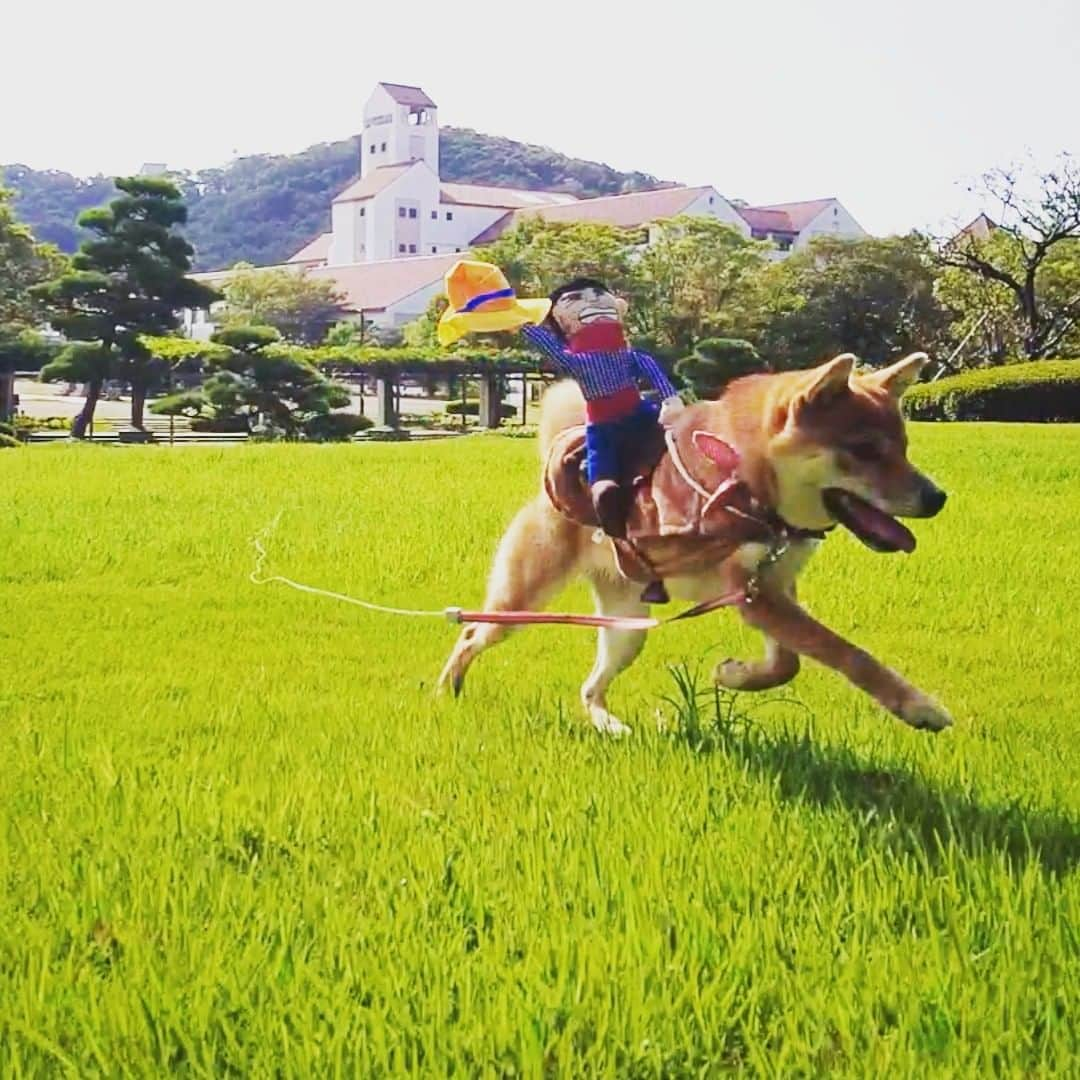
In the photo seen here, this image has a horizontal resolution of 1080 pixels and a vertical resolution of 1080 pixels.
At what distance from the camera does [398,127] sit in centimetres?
9762

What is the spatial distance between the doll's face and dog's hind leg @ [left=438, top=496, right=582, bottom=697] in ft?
2.40

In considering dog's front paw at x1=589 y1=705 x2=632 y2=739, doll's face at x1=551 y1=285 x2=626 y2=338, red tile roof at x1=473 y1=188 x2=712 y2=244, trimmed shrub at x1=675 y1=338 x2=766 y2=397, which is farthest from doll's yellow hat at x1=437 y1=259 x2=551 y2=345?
red tile roof at x1=473 y1=188 x2=712 y2=244

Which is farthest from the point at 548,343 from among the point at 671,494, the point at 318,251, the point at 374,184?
the point at 318,251

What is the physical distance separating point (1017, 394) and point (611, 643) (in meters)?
19.5

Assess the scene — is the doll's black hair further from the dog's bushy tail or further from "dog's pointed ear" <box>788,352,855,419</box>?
"dog's pointed ear" <box>788,352,855,419</box>

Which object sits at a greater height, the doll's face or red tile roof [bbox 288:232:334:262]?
red tile roof [bbox 288:232:334:262]

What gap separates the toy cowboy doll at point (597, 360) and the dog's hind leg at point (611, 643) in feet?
1.50

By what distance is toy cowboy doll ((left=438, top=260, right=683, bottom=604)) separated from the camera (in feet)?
12.9

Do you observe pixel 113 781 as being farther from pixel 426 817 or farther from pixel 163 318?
pixel 163 318

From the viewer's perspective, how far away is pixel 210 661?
18.7 feet

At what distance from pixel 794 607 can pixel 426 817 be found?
1.17 metres

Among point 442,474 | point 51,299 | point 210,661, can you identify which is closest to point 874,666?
point 210,661

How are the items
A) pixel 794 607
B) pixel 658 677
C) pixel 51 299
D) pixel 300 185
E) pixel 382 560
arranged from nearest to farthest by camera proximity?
pixel 794 607
pixel 658 677
pixel 382 560
pixel 51 299
pixel 300 185

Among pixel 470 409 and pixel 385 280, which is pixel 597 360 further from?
pixel 385 280
